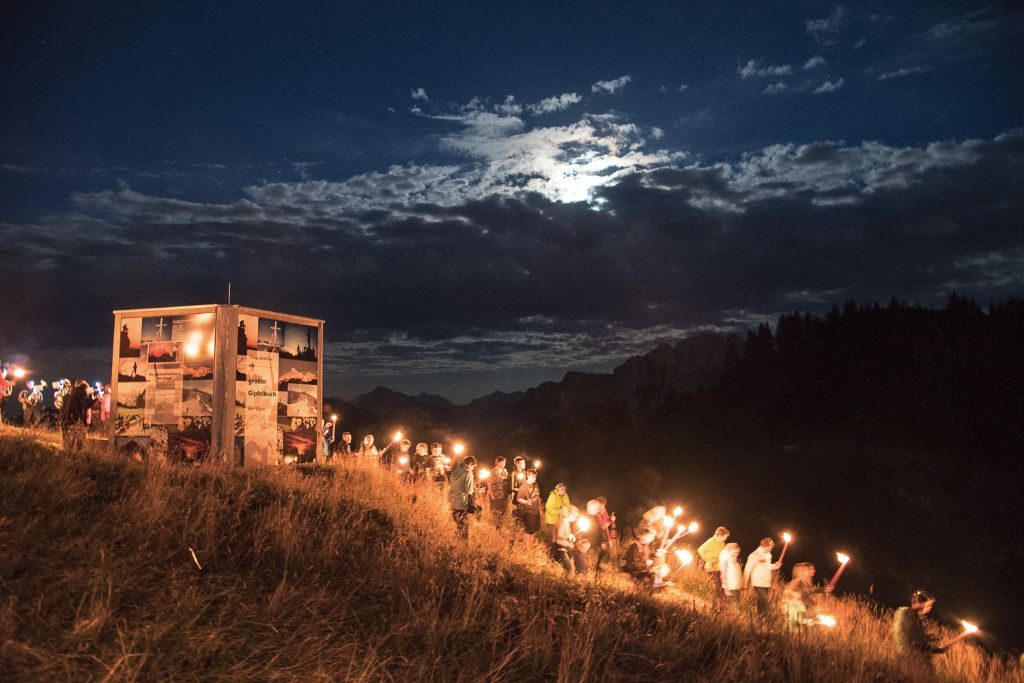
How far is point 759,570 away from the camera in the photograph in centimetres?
1338

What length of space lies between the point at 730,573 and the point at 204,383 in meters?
9.48

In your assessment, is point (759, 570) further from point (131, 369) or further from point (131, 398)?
point (131, 369)

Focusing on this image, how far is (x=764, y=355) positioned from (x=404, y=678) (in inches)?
5538

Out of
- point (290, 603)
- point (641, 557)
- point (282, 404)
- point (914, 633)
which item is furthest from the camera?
point (282, 404)

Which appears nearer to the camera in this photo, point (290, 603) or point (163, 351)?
point (290, 603)

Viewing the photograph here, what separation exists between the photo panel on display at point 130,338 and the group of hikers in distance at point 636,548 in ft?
13.9

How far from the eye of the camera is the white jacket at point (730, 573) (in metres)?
13.2

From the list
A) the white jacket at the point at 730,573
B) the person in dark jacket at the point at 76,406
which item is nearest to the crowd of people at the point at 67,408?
the person in dark jacket at the point at 76,406

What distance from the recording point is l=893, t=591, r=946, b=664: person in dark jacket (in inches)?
446

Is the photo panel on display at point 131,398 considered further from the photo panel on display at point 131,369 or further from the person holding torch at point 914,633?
the person holding torch at point 914,633

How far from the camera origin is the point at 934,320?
114 metres

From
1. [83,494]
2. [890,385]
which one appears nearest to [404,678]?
[83,494]

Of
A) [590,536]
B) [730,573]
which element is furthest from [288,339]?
[730,573]

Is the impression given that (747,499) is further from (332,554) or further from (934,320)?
(332,554)
